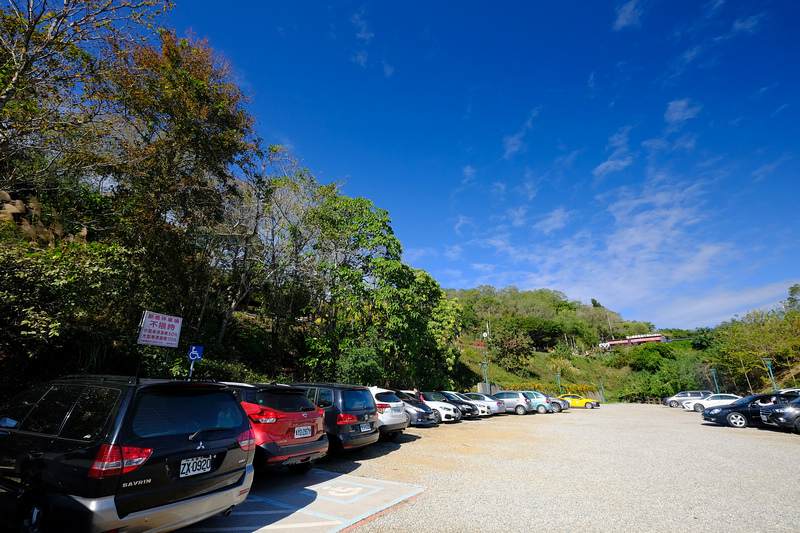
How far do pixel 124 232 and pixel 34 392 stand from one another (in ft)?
30.4

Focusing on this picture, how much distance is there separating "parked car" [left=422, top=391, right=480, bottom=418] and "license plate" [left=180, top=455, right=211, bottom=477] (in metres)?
14.3

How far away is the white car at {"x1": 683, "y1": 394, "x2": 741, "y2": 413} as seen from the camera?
900 inches

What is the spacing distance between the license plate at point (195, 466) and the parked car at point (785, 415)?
17.5m

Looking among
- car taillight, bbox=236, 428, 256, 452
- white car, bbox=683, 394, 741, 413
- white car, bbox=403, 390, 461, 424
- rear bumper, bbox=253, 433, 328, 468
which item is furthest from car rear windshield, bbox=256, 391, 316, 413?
white car, bbox=683, 394, 741, 413

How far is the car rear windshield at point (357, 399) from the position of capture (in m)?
7.32

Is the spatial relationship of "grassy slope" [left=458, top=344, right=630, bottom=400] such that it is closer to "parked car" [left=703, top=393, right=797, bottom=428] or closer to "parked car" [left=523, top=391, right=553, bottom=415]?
"parked car" [left=523, top=391, right=553, bottom=415]

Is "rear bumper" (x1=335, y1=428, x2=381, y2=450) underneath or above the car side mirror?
underneath

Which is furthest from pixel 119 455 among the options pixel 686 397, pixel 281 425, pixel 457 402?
pixel 686 397

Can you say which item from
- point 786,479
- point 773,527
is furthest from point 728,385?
point 773,527

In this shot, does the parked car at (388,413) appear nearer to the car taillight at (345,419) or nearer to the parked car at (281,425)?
the car taillight at (345,419)

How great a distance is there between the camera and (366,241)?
15984 mm

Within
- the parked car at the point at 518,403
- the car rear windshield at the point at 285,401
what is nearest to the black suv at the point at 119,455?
the car rear windshield at the point at 285,401

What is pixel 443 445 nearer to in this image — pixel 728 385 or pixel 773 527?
pixel 773 527

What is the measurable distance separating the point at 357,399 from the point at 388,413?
2.01m
